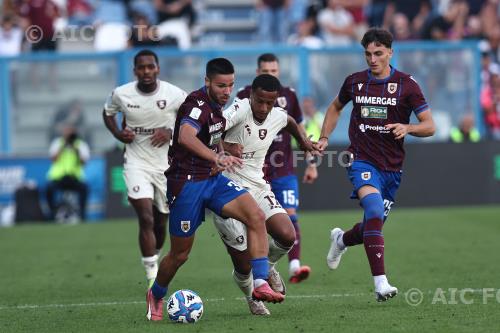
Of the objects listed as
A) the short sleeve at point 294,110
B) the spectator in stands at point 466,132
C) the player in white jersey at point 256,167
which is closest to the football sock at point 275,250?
A: the player in white jersey at point 256,167

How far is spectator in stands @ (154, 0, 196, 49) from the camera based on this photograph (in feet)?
80.8

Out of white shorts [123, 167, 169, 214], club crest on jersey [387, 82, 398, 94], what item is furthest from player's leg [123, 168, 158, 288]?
club crest on jersey [387, 82, 398, 94]

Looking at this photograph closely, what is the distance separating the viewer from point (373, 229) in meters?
9.92

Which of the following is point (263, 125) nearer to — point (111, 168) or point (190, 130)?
point (190, 130)

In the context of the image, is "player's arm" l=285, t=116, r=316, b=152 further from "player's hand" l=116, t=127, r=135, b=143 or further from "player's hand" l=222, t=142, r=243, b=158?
"player's hand" l=116, t=127, r=135, b=143

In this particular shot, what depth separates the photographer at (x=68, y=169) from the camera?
2147cm

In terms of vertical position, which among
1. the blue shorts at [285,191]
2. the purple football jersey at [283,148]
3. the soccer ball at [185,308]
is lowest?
the soccer ball at [185,308]

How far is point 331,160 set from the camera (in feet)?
69.5

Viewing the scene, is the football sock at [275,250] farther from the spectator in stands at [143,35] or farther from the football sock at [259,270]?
the spectator in stands at [143,35]

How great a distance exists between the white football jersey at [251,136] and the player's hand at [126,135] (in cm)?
208

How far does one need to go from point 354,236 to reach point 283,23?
1605 centimetres

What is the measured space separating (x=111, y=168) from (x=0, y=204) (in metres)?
2.52

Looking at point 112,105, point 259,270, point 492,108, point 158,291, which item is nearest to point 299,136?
point 259,270

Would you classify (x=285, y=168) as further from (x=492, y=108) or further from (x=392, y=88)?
(x=492, y=108)
